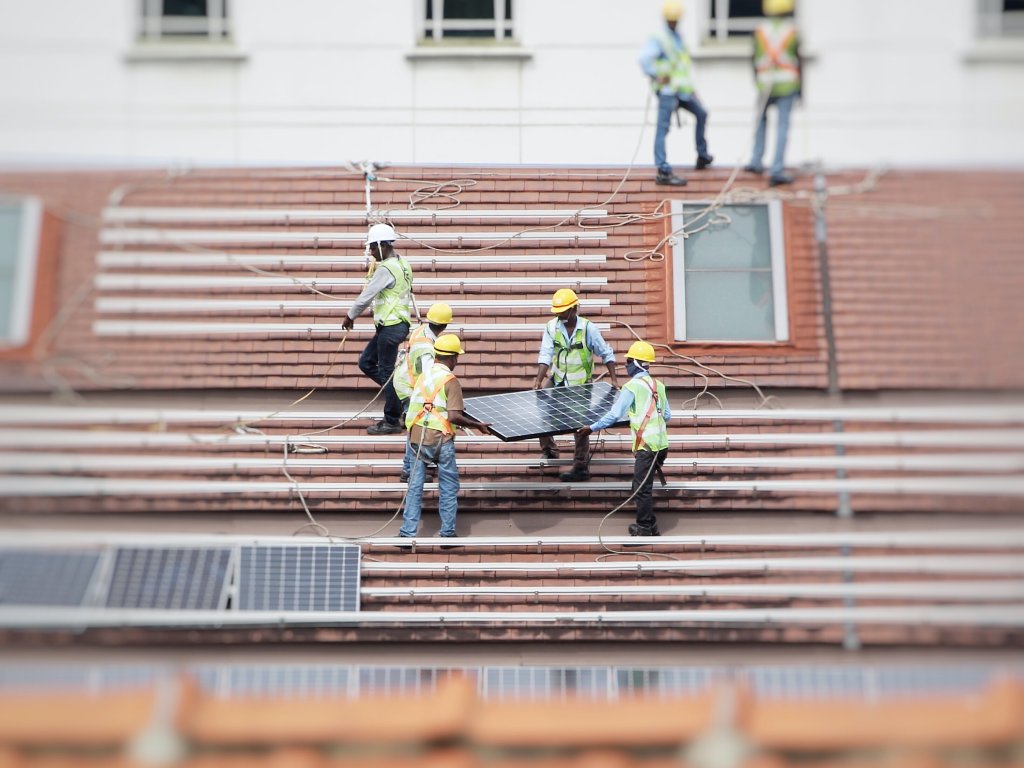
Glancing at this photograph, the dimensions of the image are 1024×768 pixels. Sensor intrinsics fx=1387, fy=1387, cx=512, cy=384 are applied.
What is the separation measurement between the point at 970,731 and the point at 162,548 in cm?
854

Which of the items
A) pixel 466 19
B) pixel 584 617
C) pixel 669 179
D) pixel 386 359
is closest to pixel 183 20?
pixel 466 19

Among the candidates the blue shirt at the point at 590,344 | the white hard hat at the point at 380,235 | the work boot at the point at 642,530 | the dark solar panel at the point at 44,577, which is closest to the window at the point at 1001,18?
the blue shirt at the point at 590,344

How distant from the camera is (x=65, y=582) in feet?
40.5

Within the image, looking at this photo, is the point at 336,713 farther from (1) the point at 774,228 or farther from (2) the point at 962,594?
(1) the point at 774,228

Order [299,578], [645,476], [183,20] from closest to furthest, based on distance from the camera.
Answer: [299,578] → [645,476] → [183,20]

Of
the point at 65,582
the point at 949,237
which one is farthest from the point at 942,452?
the point at 65,582

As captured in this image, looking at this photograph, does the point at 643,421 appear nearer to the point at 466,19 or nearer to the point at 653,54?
the point at 653,54

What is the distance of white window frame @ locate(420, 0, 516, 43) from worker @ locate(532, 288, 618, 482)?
13.8 feet

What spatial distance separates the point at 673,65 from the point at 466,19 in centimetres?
272

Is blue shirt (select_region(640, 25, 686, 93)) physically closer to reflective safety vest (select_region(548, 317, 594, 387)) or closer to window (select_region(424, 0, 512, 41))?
window (select_region(424, 0, 512, 41))

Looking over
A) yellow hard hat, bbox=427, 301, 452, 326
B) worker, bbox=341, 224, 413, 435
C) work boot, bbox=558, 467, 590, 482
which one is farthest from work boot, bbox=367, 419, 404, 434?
work boot, bbox=558, 467, 590, 482

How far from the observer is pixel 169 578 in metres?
12.8

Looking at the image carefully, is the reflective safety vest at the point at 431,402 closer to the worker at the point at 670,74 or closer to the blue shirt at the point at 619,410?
the blue shirt at the point at 619,410

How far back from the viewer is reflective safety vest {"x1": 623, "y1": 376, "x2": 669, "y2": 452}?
12.8 meters
